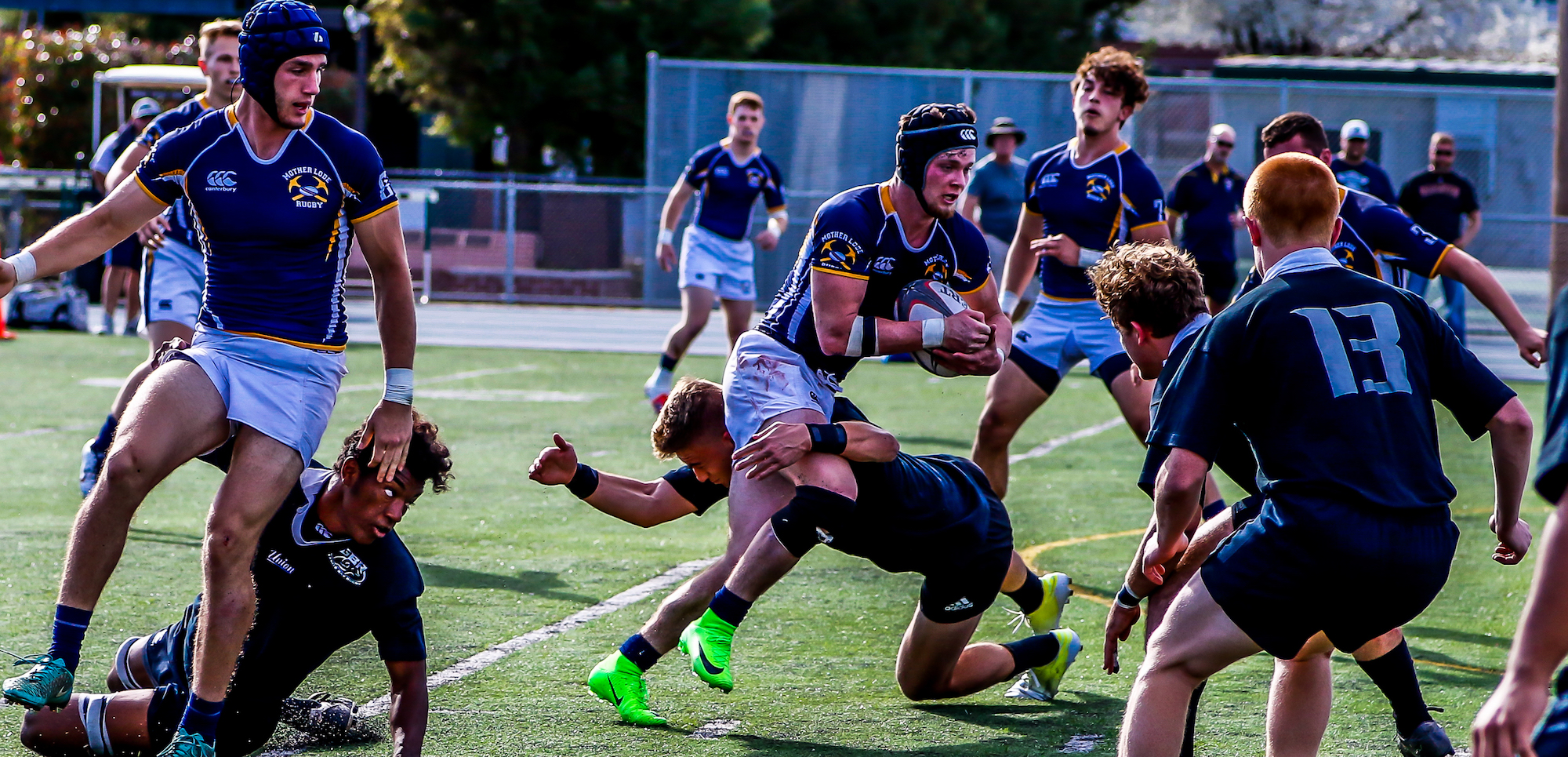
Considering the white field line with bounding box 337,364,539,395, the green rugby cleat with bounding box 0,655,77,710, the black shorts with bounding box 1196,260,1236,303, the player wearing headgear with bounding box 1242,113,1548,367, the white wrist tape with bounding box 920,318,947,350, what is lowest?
the white field line with bounding box 337,364,539,395

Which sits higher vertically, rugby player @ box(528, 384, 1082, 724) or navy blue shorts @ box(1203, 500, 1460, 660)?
navy blue shorts @ box(1203, 500, 1460, 660)

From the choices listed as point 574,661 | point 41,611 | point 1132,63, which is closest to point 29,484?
point 41,611

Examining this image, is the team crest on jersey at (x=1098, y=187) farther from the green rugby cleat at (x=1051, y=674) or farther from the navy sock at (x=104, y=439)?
the navy sock at (x=104, y=439)

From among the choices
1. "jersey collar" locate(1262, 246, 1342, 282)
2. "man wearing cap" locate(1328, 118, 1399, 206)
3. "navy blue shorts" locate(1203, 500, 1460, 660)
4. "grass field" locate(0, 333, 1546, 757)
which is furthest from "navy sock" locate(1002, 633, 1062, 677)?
"man wearing cap" locate(1328, 118, 1399, 206)

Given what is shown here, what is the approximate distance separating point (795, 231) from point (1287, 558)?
1780cm

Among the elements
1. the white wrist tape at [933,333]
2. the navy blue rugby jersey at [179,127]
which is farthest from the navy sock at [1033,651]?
the navy blue rugby jersey at [179,127]

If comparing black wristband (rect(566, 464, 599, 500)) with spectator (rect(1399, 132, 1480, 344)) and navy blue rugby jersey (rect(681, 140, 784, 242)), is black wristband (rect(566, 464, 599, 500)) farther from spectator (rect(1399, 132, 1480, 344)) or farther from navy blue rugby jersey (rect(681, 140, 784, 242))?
spectator (rect(1399, 132, 1480, 344))

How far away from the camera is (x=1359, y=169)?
13.3 metres

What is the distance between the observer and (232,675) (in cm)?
441

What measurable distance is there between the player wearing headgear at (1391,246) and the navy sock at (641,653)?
3086 millimetres

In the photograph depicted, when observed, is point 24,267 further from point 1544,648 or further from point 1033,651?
point 1544,648

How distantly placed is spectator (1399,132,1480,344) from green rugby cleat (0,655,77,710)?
14.4 metres

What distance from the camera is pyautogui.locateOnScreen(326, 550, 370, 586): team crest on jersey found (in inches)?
171

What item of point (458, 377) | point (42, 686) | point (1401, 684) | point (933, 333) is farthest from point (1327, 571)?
point (458, 377)
